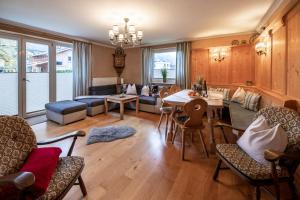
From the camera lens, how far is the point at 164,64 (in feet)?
19.2

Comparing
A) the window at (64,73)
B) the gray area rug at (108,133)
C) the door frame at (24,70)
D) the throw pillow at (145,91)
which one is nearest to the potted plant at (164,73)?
the throw pillow at (145,91)

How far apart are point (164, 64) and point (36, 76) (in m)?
3.79

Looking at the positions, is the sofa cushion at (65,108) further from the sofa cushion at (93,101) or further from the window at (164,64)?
the window at (164,64)

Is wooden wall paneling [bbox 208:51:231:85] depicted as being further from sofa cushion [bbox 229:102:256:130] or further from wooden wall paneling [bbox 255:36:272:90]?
sofa cushion [bbox 229:102:256:130]

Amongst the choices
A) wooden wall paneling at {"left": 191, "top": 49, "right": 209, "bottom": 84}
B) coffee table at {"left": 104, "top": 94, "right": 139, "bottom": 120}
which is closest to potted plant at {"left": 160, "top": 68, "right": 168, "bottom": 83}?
wooden wall paneling at {"left": 191, "top": 49, "right": 209, "bottom": 84}

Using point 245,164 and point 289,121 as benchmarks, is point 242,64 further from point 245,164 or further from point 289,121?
point 245,164

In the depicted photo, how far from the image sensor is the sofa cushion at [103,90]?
535 cm

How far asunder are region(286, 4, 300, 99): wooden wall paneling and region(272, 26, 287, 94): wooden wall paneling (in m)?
0.14

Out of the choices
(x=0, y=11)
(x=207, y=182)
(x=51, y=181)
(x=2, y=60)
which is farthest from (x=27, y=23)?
(x=207, y=182)

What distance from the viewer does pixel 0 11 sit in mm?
3025

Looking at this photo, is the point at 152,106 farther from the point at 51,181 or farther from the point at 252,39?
the point at 51,181

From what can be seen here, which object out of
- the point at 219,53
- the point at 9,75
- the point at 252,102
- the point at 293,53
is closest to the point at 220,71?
the point at 219,53

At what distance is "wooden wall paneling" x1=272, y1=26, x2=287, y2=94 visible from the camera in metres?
2.35

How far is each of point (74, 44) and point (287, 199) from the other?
5402 millimetres
